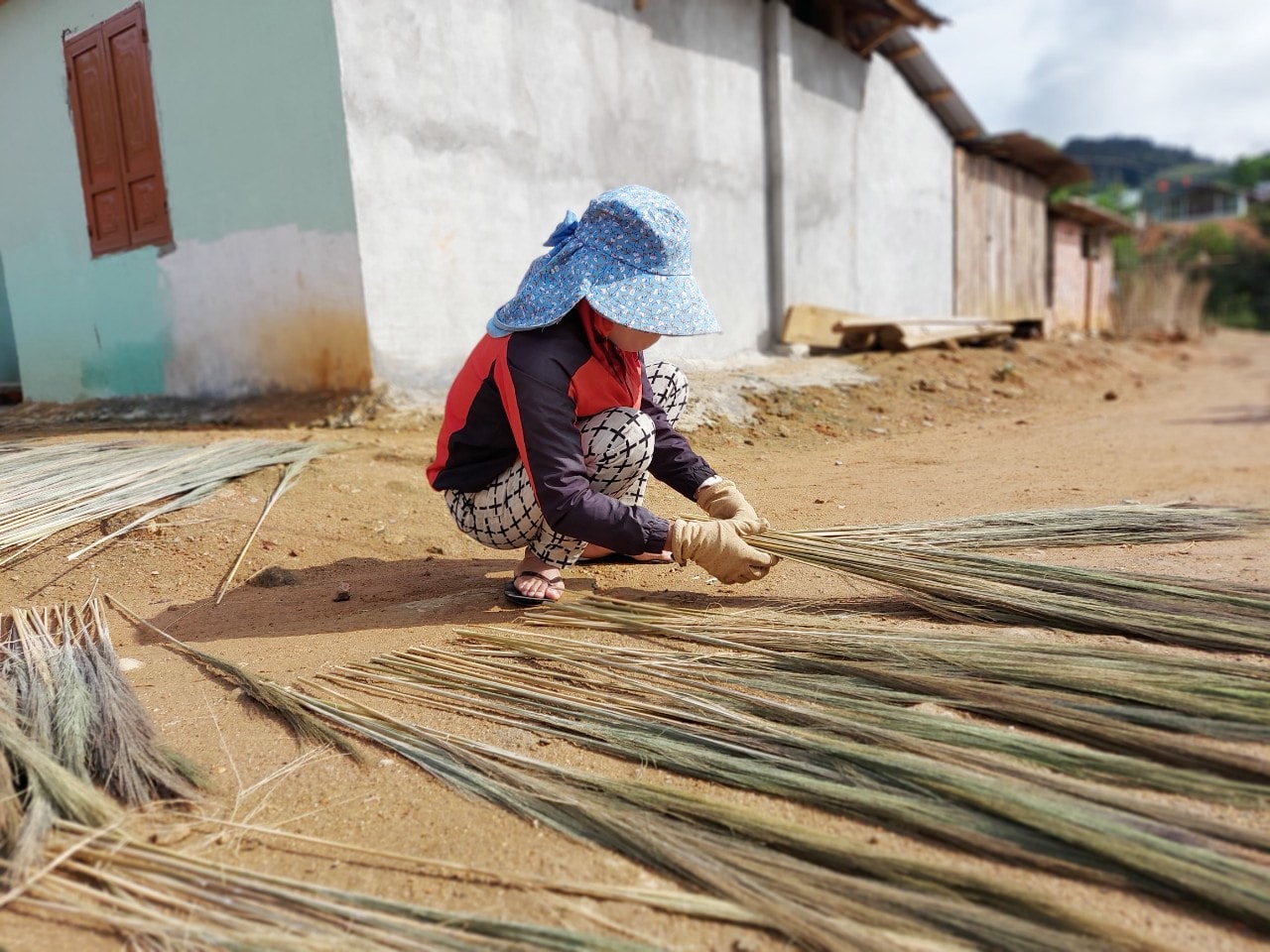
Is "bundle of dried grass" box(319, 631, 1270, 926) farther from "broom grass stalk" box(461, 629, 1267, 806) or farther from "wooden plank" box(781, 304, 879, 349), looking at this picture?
"wooden plank" box(781, 304, 879, 349)

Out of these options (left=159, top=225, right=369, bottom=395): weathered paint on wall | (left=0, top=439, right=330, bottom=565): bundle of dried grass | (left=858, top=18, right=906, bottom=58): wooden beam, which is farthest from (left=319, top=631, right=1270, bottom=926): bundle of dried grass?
(left=858, top=18, right=906, bottom=58): wooden beam

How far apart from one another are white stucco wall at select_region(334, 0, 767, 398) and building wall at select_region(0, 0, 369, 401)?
0.59 feet

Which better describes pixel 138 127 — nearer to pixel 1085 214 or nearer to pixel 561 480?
pixel 561 480

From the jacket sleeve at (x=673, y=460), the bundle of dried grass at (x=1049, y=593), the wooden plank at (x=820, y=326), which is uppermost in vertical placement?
the wooden plank at (x=820, y=326)

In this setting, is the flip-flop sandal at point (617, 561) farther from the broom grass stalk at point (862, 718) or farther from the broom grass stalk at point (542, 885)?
the broom grass stalk at point (542, 885)

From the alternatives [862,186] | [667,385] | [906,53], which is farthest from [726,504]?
[906,53]

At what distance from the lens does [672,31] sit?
6.21 m

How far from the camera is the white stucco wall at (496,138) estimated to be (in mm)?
4406

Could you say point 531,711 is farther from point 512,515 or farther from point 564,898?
point 512,515

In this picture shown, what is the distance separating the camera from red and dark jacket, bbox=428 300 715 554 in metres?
2.00

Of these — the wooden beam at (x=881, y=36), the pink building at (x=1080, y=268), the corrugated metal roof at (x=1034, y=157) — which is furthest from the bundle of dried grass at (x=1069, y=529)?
the pink building at (x=1080, y=268)

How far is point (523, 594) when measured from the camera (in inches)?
90.4

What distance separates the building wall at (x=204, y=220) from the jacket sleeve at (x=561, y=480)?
108 inches

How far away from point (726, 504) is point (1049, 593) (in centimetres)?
80
